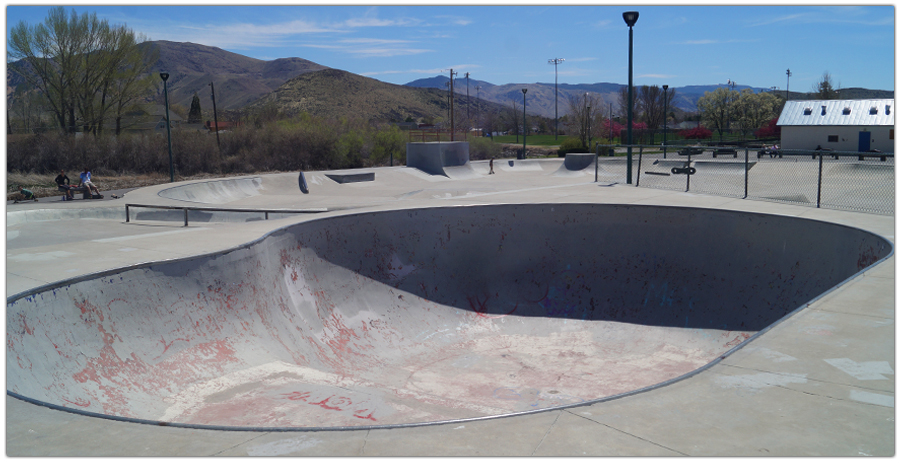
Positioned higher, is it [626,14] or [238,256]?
[626,14]

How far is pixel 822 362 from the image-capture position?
4246mm

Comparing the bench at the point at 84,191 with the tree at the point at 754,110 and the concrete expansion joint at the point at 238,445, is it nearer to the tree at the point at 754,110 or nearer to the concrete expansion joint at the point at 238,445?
the concrete expansion joint at the point at 238,445

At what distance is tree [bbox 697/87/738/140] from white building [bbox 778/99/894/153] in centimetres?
3540

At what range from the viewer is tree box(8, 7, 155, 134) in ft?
113

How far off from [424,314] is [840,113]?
4224 cm

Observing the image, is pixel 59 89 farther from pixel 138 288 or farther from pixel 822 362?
pixel 822 362

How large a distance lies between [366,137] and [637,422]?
116ft

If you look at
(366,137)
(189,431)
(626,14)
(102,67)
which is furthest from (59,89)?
(189,431)

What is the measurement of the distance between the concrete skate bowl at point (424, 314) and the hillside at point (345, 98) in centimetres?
11074

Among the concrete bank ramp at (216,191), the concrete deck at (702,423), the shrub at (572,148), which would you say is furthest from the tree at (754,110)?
the concrete deck at (702,423)

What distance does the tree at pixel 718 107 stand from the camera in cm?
7725

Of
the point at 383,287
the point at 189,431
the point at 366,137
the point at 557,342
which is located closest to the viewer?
the point at 189,431

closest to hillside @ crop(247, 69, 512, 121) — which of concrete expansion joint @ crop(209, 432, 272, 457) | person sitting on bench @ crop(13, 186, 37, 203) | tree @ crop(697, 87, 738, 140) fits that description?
tree @ crop(697, 87, 738, 140)

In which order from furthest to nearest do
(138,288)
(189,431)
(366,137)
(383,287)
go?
(366,137) < (383,287) < (138,288) < (189,431)
